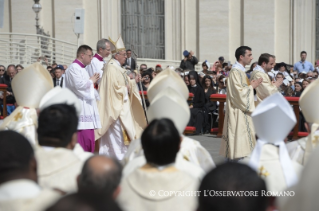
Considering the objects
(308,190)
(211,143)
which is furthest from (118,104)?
(308,190)

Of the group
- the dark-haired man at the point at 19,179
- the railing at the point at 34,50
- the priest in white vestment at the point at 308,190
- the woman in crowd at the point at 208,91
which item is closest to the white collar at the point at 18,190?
the dark-haired man at the point at 19,179

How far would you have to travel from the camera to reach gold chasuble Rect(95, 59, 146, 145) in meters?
8.64

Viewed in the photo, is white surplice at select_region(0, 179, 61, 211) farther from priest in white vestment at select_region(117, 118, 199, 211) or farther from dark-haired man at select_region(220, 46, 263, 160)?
dark-haired man at select_region(220, 46, 263, 160)

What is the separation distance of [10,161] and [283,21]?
19.5m

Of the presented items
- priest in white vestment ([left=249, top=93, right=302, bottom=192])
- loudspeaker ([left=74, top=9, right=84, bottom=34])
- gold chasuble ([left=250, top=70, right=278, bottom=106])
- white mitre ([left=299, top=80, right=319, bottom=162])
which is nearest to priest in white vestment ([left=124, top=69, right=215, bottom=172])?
priest in white vestment ([left=249, top=93, right=302, bottom=192])

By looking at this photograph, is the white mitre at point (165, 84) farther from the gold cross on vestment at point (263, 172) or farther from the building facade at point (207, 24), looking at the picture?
the building facade at point (207, 24)

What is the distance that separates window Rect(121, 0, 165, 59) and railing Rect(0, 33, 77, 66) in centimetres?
265

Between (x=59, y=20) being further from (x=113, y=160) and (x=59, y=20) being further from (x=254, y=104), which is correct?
(x=113, y=160)

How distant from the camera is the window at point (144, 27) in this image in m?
22.4

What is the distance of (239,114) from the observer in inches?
330

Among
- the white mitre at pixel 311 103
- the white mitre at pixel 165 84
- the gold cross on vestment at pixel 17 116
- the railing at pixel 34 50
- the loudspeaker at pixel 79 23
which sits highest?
the loudspeaker at pixel 79 23

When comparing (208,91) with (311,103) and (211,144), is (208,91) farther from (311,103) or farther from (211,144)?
(311,103)

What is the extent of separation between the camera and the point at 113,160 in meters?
2.88

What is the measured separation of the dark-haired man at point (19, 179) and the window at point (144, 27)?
19.4m
